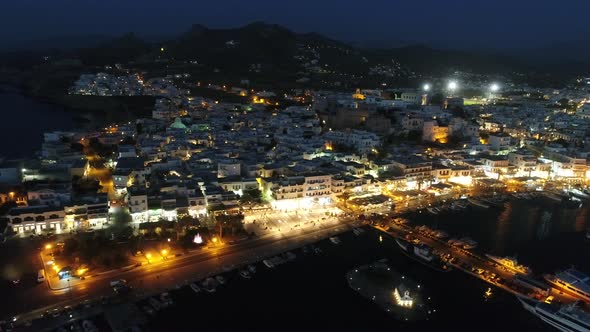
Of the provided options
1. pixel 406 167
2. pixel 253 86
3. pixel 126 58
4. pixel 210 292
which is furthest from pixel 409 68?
pixel 210 292

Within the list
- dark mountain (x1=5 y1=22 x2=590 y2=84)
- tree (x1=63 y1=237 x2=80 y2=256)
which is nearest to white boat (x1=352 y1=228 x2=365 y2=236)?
tree (x1=63 y1=237 x2=80 y2=256)

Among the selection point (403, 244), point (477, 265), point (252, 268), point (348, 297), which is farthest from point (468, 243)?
point (252, 268)

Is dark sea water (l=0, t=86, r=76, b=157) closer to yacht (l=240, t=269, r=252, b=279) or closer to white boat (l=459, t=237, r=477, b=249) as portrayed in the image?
yacht (l=240, t=269, r=252, b=279)

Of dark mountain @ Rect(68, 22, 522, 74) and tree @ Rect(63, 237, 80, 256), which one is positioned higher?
dark mountain @ Rect(68, 22, 522, 74)

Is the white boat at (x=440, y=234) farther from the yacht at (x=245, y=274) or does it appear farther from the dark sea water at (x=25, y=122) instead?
the dark sea water at (x=25, y=122)

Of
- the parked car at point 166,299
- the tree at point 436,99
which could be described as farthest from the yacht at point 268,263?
the tree at point 436,99

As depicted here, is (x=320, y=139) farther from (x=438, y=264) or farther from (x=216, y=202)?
(x=438, y=264)
